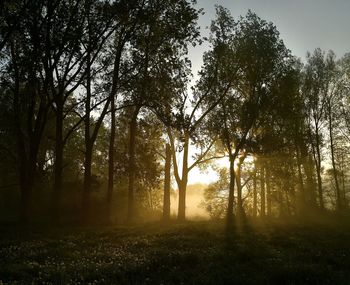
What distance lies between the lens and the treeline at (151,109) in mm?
28906

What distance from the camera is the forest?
71.4ft

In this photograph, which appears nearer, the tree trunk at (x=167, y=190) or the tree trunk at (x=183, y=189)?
the tree trunk at (x=183, y=189)

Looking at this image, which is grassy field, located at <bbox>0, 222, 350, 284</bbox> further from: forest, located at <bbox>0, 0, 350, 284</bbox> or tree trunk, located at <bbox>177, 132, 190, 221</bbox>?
tree trunk, located at <bbox>177, 132, 190, 221</bbox>

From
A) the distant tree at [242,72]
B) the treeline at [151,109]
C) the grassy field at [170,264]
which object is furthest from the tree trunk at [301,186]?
the grassy field at [170,264]

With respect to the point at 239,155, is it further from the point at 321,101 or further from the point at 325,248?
the point at 325,248

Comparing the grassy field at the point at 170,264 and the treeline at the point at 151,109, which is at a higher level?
the treeline at the point at 151,109

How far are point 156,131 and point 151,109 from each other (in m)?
14.6

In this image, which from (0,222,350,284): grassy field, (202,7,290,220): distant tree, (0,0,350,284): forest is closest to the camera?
(0,222,350,284): grassy field

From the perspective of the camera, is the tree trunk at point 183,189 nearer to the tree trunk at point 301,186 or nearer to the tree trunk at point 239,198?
the tree trunk at point 239,198

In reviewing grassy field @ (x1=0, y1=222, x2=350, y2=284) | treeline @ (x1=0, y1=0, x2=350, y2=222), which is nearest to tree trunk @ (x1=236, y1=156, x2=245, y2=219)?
treeline @ (x1=0, y1=0, x2=350, y2=222)

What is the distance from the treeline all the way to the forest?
0.53 ft

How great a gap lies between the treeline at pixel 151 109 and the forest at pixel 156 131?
161 mm

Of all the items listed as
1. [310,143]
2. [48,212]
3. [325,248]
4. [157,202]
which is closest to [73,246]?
[325,248]

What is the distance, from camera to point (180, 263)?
14094mm
